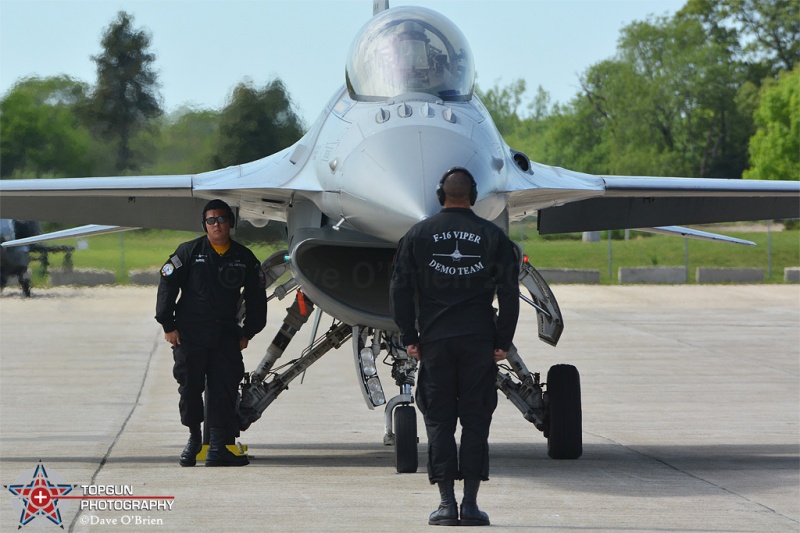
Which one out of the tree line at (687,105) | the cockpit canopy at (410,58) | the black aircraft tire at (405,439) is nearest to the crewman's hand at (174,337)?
the black aircraft tire at (405,439)

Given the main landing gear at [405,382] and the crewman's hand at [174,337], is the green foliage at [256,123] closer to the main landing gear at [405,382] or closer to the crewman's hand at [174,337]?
the main landing gear at [405,382]

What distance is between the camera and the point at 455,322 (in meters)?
6.61

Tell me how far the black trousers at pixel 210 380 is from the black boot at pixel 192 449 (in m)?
0.08

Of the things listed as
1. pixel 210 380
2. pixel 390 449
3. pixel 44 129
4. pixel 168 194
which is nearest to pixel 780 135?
pixel 44 129

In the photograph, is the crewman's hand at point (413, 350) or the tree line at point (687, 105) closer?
the crewman's hand at point (413, 350)

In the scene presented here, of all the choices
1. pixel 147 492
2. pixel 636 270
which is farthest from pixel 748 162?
pixel 147 492

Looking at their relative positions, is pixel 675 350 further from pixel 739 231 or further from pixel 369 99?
pixel 739 231

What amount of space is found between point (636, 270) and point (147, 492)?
29517mm

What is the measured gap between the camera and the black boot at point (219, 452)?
9.02 meters

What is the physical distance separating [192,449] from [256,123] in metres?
14.8

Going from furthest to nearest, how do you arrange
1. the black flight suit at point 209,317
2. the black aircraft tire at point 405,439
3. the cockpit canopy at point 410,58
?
the black flight suit at point 209,317 < the black aircraft tire at point 405,439 < the cockpit canopy at point 410,58

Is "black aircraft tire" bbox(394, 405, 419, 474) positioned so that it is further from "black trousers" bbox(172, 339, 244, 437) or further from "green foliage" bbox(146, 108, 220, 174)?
"green foliage" bbox(146, 108, 220, 174)

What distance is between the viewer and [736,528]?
647 cm

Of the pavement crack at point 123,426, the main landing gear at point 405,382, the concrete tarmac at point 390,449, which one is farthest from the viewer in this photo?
the main landing gear at point 405,382
